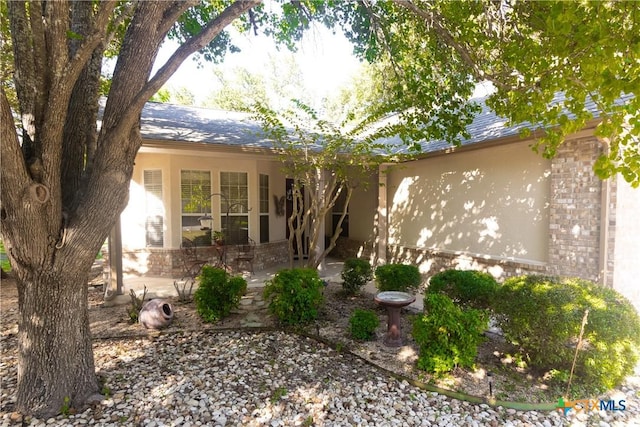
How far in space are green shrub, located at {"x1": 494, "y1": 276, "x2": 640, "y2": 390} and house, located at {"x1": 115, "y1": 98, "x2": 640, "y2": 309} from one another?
6.88 feet

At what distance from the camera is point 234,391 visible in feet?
11.2

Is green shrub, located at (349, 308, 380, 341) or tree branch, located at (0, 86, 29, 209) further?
green shrub, located at (349, 308, 380, 341)

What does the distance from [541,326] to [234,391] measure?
3105 mm

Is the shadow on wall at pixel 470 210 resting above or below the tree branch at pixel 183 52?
below

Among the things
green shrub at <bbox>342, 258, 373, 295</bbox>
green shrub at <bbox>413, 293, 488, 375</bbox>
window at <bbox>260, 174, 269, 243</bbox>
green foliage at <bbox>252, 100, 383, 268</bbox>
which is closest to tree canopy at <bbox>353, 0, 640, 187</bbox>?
green foliage at <bbox>252, 100, 383, 268</bbox>

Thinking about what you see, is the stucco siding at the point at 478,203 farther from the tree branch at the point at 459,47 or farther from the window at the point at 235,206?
the window at the point at 235,206

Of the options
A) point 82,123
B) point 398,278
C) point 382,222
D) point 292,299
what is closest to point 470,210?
point 398,278

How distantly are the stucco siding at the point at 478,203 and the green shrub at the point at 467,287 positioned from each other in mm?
1804

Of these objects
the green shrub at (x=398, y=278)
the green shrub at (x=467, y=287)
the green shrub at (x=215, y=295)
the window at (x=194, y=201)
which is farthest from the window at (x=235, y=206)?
the green shrub at (x=467, y=287)

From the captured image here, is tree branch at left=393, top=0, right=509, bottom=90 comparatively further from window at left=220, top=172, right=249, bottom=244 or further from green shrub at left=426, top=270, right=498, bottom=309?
window at left=220, top=172, right=249, bottom=244

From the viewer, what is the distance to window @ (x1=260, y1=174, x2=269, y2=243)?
9.22 m

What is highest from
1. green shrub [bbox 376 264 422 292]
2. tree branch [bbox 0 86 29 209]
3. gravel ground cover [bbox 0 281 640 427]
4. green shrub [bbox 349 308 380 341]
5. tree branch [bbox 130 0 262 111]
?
tree branch [bbox 130 0 262 111]

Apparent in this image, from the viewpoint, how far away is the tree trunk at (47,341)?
3.02 metres

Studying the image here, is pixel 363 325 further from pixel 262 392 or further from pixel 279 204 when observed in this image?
pixel 279 204
